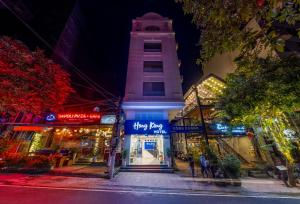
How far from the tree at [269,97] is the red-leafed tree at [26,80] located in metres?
15.0

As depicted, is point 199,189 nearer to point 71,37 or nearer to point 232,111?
point 232,111

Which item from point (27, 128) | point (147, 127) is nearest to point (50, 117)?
point (27, 128)

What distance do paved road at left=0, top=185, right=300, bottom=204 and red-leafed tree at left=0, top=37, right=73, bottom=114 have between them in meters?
7.31

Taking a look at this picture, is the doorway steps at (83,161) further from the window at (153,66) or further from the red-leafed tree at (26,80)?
the window at (153,66)

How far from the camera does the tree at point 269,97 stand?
920 cm

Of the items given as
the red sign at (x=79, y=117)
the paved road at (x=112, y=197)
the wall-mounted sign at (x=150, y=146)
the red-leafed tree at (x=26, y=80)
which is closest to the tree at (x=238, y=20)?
the paved road at (x=112, y=197)

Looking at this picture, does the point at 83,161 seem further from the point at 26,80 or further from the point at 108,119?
the point at 26,80

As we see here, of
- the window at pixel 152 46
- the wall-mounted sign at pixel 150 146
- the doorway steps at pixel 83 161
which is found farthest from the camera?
the window at pixel 152 46

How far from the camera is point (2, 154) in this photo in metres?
13.3

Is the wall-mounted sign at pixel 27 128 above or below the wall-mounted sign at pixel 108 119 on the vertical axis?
below

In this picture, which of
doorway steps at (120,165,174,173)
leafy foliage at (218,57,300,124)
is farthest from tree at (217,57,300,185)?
doorway steps at (120,165,174,173)

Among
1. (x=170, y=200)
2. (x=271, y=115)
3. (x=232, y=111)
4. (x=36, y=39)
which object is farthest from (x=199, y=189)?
(x=36, y=39)

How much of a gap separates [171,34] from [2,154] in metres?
22.8

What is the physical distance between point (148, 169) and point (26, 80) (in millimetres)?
12545
